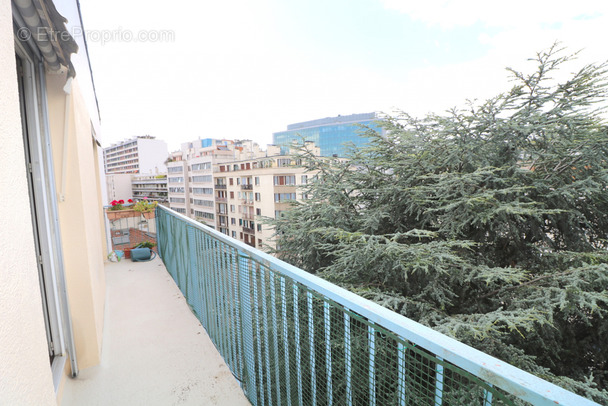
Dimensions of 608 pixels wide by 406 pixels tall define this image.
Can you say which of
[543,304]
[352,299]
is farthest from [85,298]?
[543,304]

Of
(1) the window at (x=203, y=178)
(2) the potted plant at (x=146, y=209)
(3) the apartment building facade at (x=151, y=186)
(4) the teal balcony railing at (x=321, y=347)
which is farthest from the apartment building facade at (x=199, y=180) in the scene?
(4) the teal balcony railing at (x=321, y=347)

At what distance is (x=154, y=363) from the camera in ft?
7.43

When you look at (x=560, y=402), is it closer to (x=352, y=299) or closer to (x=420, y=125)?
(x=352, y=299)

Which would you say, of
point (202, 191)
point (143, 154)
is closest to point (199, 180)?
point (202, 191)

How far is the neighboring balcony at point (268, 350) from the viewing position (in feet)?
2.44

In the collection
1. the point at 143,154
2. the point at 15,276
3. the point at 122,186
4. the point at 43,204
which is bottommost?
the point at 122,186

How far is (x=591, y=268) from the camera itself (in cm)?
262

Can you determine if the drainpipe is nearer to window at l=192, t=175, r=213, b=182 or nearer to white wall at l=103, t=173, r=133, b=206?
window at l=192, t=175, r=213, b=182

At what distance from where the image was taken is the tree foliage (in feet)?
9.93

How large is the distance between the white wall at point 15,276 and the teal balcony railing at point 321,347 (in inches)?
34.1

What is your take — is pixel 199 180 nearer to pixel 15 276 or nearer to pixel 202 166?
pixel 202 166

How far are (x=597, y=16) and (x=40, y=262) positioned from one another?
26.0 feet

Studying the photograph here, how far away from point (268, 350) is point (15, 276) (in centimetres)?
120

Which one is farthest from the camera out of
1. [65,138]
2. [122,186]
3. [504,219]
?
[122,186]
